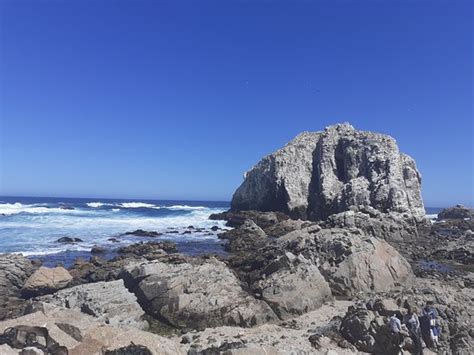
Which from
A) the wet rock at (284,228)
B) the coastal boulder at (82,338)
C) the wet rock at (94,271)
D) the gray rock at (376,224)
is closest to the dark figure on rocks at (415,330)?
the coastal boulder at (82,338)

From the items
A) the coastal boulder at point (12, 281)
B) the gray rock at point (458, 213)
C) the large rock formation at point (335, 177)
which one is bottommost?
the coastal boulder at point (12, 281)

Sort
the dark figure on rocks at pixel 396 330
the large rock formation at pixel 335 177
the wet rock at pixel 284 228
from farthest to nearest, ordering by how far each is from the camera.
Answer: the large rock formation at pixel 335 177 → the wet rock at pixel 284 228 → the dark figure on rocks at pixel 396 330

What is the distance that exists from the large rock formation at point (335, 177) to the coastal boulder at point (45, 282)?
38.4 meters

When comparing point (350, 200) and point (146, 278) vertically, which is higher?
point (350, 200)

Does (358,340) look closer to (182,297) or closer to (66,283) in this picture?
(182,297)

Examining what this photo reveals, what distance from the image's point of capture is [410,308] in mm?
13789

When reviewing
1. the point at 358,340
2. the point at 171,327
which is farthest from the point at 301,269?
the point at 171,327

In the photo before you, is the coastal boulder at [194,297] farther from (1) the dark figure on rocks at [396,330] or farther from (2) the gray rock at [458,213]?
(2) the gray rock at [458,213]

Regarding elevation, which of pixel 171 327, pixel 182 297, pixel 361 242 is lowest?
pixel 171 327

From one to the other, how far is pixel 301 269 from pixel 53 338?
10.8 m

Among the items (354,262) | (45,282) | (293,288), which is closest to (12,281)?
(45,282)

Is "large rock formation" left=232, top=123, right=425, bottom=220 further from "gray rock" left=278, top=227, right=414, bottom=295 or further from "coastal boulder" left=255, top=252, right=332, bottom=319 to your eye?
"coastal boulder" left=255, top=252, right=332, bottom=319

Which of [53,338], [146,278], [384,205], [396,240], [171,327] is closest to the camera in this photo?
[53,338]

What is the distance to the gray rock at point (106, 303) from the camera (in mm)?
15055
